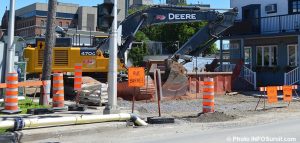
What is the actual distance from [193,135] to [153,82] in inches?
405

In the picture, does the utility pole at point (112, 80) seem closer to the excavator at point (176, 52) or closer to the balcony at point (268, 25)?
the excavator at point (176, 52)

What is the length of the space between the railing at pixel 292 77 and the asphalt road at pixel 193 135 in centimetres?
1592

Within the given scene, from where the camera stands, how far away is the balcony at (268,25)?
30.4 meters

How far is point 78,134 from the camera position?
1216 cm

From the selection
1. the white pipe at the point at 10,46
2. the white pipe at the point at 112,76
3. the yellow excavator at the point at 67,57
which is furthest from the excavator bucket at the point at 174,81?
the white pipe at the point at 112,76

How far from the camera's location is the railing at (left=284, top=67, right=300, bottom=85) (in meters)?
29.3

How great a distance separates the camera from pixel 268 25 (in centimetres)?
3212

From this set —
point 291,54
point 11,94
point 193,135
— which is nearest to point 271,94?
point 193,135

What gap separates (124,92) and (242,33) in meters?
13.8

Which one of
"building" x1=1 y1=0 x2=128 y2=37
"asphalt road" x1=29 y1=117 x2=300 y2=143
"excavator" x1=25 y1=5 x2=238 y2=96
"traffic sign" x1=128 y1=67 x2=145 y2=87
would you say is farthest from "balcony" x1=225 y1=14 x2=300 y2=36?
"building" x1=1 y1=0 x2=128 y2=37

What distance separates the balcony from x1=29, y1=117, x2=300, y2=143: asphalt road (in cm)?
1775

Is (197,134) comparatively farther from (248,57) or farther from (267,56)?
(248,57)

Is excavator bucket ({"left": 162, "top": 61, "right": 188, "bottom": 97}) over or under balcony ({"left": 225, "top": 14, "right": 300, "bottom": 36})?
under

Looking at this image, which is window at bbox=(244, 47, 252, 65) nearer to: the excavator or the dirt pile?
the excavator
